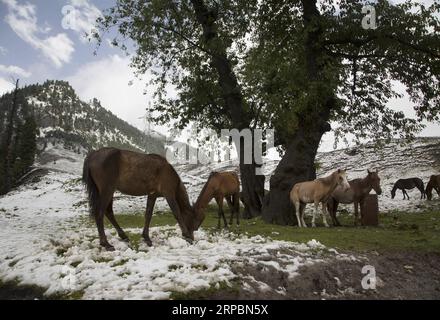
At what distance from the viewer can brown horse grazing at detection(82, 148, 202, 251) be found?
28.6ft

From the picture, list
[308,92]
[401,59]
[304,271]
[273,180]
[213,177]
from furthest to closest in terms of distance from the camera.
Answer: [273,180] < [401,59] < [308,92] < [213,177] < [304,271]

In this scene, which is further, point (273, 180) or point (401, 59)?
point (273, 180)

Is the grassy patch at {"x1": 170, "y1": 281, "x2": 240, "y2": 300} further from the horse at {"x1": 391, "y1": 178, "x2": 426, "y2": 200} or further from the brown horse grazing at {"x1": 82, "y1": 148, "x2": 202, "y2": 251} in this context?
the horse at {"x1": 391, "y1": 178, "x2": 426, "y2": 200}

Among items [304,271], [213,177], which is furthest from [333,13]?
[304,271]

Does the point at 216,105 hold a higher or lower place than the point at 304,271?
higher

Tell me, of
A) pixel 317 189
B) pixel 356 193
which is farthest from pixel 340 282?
pixel 356 193

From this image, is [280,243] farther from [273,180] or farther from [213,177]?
[273,180]

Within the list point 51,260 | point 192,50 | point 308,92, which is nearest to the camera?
point 51,260

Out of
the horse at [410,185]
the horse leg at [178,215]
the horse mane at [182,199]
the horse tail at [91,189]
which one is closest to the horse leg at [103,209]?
the horse tail at [91,189]

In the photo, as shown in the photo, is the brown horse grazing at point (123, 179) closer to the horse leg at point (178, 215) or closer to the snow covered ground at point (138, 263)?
the horse leg at point (178, 215)

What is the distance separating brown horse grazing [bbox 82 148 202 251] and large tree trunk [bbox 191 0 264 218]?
11.3 metres

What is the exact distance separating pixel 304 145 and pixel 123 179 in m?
10.3

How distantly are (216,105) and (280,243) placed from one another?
14.8 meters

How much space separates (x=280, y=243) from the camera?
9.23 metres
